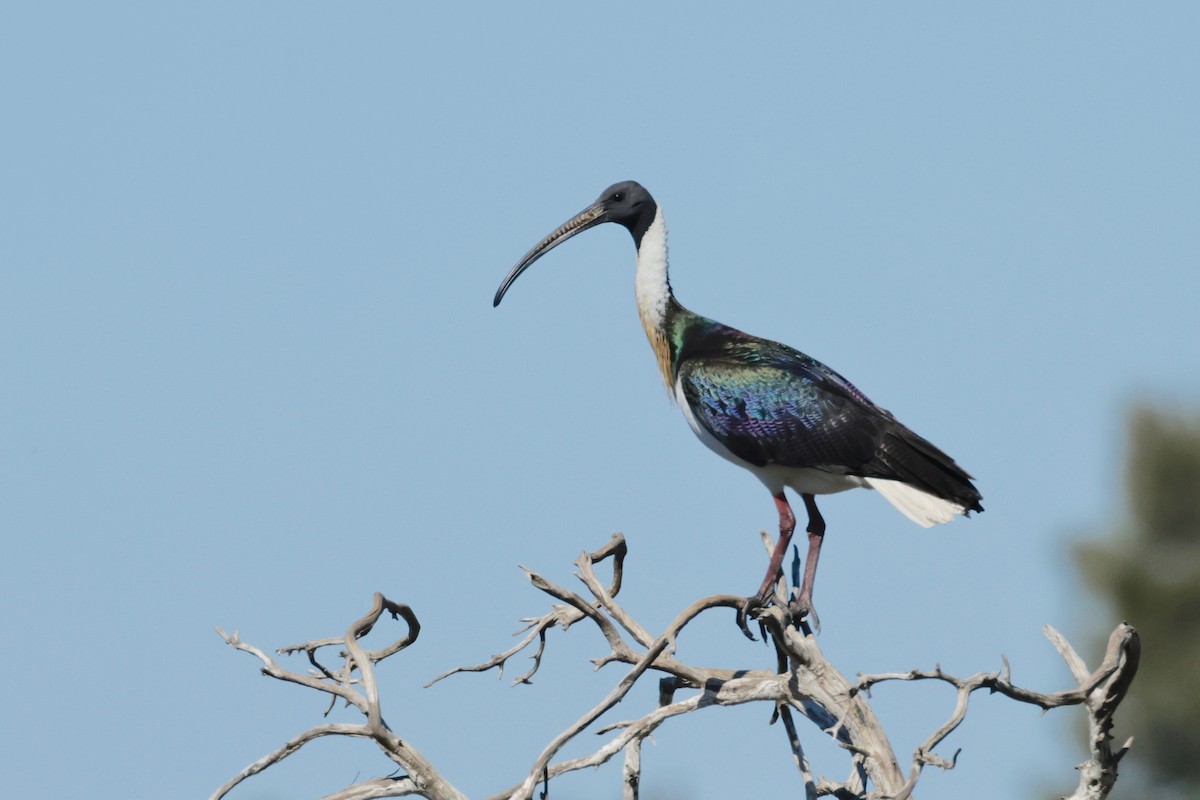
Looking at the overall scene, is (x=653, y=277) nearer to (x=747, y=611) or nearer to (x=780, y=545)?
(x=780, y=545)

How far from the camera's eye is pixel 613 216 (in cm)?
1391

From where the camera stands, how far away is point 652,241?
13547mm

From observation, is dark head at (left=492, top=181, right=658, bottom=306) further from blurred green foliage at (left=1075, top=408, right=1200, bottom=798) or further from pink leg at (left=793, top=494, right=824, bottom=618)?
blurred green foliage at (left=1075, top=408, right=1200, bottom=798)

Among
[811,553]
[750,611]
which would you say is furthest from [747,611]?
[811,553]

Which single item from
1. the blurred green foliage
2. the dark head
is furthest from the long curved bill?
the blurred green foliage

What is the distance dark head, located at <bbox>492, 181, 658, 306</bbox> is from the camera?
13.7 m

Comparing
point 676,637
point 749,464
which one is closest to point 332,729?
point 676,637

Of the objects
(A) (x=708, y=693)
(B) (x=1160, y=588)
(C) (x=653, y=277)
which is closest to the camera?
(A) (x=708, y=693)

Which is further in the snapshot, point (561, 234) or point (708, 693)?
point (561, 234)

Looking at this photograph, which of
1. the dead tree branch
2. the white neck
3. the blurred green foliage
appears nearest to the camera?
the dead tree branch

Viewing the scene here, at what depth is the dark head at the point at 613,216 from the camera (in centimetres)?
1368

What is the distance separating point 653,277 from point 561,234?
1.06m

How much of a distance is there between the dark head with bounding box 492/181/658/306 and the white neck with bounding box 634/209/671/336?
0.09m

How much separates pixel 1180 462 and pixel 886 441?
2179cm
